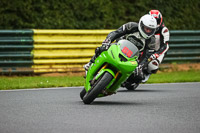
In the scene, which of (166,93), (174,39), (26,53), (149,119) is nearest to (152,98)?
(166,93)

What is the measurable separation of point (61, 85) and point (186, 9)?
10.3m

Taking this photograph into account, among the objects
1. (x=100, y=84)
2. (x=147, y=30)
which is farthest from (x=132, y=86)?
(x=100, y=84)

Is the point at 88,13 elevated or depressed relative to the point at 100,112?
depressed

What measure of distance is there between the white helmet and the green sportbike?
1202mm

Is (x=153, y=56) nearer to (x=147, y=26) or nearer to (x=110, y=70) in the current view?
(x=147, y=26)

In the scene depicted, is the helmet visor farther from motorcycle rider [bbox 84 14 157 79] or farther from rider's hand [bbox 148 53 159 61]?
rider's hand [bbox 148 53 159 61]

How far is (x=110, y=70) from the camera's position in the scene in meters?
8.70

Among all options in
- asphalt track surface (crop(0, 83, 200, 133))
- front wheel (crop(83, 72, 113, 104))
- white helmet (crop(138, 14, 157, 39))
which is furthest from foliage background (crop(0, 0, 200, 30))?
front wheel (crop(83, 72, 113, 104))

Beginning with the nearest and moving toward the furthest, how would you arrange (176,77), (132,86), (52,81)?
1. (132,86)
2. (52,81)
3. (176,77)

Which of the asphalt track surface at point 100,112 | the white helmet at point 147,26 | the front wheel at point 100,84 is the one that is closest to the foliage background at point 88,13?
the asphalt track surface at point 100,112

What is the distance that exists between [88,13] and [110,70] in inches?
416

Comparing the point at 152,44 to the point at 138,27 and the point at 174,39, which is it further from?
the point at 174,39

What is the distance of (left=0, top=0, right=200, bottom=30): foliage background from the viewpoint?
17281 mm

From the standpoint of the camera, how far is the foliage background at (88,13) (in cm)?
1728
